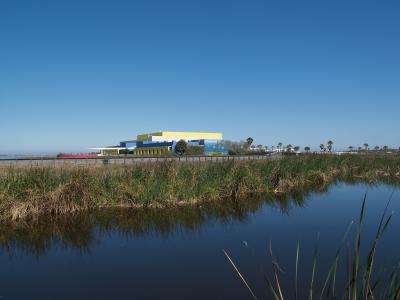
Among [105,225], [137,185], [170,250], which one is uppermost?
[137,185]

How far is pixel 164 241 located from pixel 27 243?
3.27m

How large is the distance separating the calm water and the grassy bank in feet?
2.50

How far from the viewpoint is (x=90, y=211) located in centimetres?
1098

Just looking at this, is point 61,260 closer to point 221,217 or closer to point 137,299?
point 137,299

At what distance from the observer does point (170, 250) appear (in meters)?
7.38

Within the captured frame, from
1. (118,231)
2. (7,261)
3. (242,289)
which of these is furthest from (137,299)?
(118,231)

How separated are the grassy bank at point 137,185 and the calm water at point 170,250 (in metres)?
0.76

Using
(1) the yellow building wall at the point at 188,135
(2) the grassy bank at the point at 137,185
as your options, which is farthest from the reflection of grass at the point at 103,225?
(1) the yellow building wall at the point at 188,135

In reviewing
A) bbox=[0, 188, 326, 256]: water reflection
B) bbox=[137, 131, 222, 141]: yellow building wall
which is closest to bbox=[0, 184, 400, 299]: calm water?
bbox=[0, 188, 326, 256]: water reflection

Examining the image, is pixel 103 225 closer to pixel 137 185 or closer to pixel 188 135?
pixel 137 185

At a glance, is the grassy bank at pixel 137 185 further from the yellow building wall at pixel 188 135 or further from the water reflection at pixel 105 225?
the yellow building wall at pixel 188 135

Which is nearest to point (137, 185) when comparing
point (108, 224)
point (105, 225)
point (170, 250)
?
point (108, 224)

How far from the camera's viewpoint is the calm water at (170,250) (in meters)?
5.50

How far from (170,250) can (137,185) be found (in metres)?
4.83
